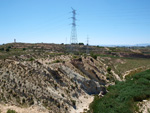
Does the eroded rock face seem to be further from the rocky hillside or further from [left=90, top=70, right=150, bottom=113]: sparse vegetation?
[left=90, top=70, right=150, bottom=113]: sparse vegetation

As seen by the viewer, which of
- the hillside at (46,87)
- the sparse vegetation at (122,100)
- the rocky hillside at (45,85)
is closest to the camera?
the hillside at (46,87)

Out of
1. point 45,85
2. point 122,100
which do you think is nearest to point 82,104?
point 122,100

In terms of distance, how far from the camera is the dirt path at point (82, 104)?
85.1 ft

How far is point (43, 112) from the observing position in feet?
68.9

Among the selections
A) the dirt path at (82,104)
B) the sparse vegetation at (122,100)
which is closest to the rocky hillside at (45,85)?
the dirt path at (82,104)

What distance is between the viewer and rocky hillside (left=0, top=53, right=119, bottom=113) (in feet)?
73.8

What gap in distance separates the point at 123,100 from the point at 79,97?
8934 mm

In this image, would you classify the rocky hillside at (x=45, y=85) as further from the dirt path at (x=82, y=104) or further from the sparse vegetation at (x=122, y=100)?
the sparse vegetation at (x=122, y=100)

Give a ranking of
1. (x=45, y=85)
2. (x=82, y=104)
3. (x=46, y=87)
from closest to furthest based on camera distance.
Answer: (x=46, y=87) < (x=45, y=85) < (x=82, y=104)

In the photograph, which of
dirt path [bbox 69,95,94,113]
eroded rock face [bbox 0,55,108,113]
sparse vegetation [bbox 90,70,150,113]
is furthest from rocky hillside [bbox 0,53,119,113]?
sparse vegetation [bbox 90,70,150,113]

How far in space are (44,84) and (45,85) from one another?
0.29 meters

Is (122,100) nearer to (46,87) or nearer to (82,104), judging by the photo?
(82,104)

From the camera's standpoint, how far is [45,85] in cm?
2739

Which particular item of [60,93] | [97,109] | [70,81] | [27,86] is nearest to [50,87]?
[60,93]
